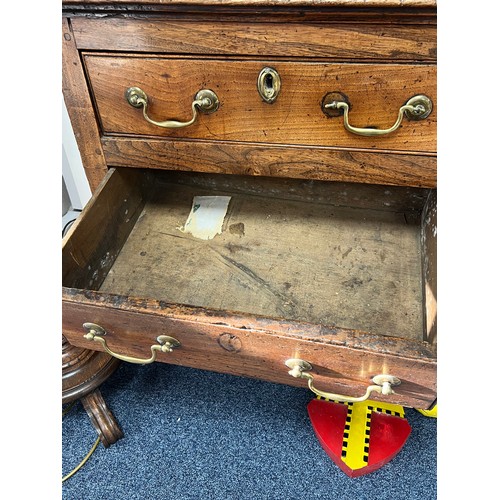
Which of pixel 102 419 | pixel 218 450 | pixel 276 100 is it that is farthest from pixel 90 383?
pixel 276 100

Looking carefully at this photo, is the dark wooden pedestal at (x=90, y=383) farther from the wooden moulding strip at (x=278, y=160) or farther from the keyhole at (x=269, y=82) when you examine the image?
the keyhole at (x=269, y=82)

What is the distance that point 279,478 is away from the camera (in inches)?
33.1

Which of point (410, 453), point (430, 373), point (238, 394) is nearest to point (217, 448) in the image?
point (238, 394)

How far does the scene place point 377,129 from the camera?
2.00 feet

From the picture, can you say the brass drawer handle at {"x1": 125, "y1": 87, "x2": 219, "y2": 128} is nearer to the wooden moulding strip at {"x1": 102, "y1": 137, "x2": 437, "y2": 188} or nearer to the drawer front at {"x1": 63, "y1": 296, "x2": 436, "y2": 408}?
the wooden moulding strip at {"x1": 102, "y1": 137, "x2": 437, "y2": 188}

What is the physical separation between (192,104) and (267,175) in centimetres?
16

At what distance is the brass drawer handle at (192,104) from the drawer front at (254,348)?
10.1 inches

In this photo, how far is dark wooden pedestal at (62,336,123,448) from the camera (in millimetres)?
857

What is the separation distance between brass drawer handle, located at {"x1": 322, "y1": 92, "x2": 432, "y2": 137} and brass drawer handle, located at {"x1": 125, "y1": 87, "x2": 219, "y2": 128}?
153mm

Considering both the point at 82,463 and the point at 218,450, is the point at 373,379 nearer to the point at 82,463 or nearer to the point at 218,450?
the point at 218,450

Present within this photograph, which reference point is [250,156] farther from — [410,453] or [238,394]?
[410,453]

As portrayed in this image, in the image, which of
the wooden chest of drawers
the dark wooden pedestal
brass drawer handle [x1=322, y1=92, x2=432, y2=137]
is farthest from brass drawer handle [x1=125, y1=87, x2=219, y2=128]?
the dark wooden pedestal

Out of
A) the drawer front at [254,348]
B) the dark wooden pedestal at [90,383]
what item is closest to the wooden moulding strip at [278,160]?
the drawer front at [254,348]

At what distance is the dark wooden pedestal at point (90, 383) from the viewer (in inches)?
33.7
